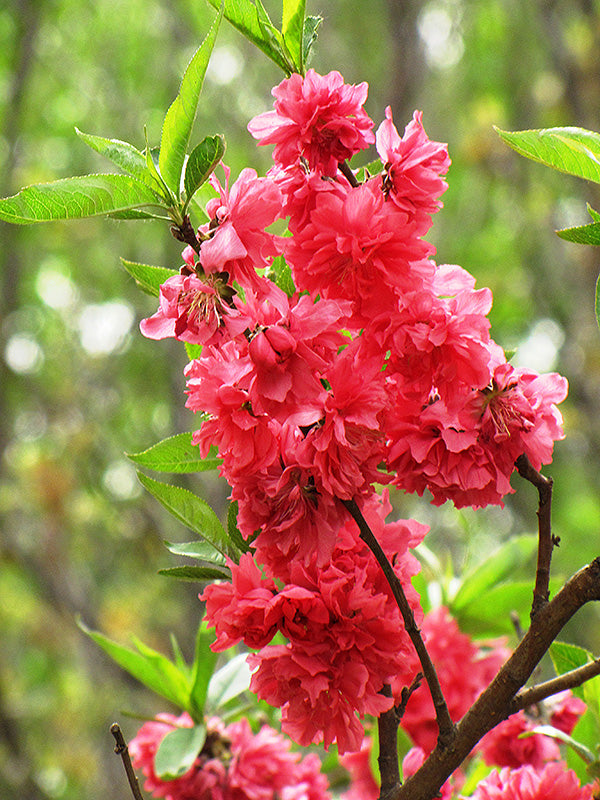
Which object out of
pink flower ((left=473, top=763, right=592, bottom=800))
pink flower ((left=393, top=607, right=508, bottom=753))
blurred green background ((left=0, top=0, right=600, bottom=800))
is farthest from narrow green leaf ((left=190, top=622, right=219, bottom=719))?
blurred green background ((left=0, top=0, right=600, bottom=800))

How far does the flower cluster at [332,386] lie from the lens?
0.95 meters

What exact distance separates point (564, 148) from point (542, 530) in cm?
48

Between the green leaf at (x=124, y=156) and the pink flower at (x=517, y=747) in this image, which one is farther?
the pink flower at (x=517, y=747)

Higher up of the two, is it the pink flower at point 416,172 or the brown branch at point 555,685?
the pink flower at point 416,172

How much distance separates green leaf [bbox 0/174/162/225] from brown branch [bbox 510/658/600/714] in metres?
0.78

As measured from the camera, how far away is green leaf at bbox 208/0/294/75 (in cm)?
111

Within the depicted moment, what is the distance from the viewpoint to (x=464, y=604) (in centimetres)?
204

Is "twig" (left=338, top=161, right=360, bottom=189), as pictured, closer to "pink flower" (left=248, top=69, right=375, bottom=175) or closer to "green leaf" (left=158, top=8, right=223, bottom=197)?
"pink flower" (left=248, top=69, right=375, bottom=175)

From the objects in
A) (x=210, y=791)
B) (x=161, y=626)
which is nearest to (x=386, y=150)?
(x=210, y=791)

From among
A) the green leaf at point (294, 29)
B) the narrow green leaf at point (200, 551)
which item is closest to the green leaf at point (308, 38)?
the green leaf at point (294, 29)

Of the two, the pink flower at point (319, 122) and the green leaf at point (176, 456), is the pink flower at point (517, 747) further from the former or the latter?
the pink flower at point (319, 122)

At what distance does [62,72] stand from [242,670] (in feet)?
22.6

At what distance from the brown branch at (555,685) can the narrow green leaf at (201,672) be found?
0.83 metres

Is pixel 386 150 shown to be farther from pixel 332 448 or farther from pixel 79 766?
pixel 79 766
